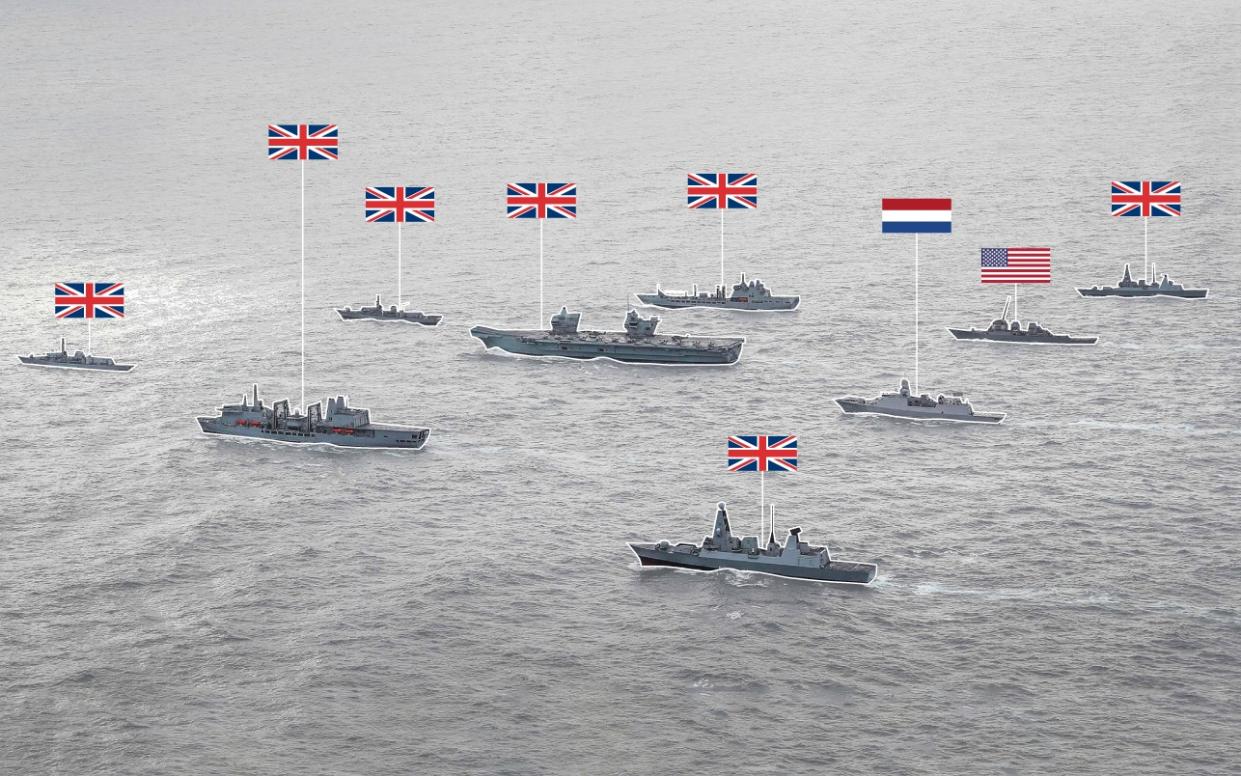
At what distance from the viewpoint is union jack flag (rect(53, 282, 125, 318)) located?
173125mm

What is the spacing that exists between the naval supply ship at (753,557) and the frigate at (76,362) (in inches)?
3073

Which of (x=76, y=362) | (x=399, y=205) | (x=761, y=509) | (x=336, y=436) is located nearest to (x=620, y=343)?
(x=399, y=205)

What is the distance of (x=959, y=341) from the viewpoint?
196 m

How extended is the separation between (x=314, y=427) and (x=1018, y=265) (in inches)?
3052

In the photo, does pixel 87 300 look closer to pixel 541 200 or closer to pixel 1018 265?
pixel 541 200

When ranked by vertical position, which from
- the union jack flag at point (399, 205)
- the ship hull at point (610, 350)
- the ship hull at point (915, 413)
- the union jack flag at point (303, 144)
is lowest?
the ship hull at point (915, 413)

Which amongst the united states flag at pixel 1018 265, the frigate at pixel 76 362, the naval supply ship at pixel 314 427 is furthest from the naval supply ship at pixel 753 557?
the frigate at pixel 76 362

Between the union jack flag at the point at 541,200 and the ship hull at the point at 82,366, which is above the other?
the union jack flag at the point at 541,200

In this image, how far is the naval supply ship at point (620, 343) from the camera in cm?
18888

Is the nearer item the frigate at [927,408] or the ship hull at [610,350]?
the frigate at [927,408]

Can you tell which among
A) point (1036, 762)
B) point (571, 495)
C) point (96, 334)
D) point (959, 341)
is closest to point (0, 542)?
point (571, 495)

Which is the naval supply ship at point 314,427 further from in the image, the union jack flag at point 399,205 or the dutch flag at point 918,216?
the dutch flag at point 918,216

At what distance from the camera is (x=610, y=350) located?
191m

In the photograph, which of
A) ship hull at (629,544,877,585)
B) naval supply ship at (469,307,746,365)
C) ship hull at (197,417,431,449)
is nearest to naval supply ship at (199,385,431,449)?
ship hull at (197,417,431,449)
